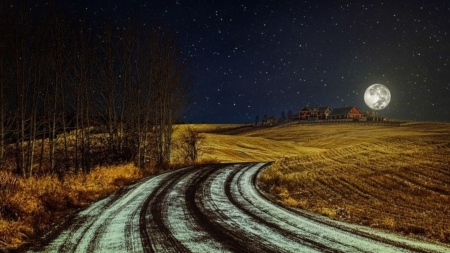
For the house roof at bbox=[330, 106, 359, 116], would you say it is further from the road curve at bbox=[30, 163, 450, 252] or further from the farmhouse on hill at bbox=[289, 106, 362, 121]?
the road curve at bbox=[30, 163, 450, 252]

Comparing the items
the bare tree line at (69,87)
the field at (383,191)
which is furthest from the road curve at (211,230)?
the bare tree line at (69,87)

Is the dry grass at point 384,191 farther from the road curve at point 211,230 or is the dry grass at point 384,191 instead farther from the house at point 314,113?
the house at point 314,113

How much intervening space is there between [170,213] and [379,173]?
53.3 ft

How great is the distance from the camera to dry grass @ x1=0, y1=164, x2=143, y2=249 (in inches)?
305

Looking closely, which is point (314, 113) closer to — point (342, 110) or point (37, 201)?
point (342, 110)

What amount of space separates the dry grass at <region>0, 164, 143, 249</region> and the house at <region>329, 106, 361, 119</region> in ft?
395

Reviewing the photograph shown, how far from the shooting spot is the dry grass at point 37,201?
775 cm

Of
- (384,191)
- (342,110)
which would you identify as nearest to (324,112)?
(342,110)

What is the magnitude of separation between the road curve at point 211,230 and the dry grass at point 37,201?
80 cm

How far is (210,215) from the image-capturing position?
9.55 m

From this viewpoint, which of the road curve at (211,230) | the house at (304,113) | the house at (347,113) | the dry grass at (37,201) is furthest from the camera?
the house at (304,113)

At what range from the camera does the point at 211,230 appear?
778 cm

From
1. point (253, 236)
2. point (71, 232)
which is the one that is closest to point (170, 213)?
point (71, 232)

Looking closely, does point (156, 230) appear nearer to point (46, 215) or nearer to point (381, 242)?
point (46, 215)
